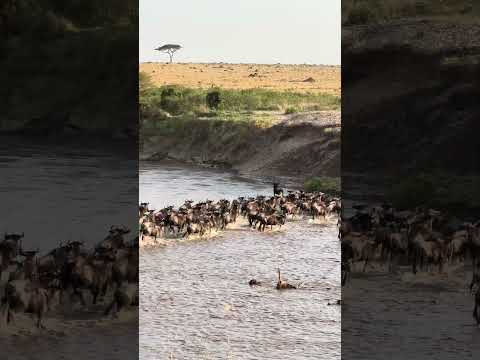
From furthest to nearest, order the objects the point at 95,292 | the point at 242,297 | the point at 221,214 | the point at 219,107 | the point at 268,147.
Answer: the point at 219,107, the point at 268,147, the point at 221,214, the point at 242,297, the point at 95,292

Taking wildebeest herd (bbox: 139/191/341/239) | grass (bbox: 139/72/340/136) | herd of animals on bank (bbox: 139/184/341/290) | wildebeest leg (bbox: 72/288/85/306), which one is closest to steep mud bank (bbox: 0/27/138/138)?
wildebeest leg (bbox: 72/288/85/306)

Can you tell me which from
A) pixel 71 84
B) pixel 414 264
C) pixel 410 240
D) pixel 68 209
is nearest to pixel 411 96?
pixel 410 240

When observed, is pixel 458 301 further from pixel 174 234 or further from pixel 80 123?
pixel 174 234

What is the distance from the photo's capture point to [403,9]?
10.0m

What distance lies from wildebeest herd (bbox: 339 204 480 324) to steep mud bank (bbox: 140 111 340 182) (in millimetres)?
34124

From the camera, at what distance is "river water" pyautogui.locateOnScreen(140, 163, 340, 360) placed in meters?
17.8

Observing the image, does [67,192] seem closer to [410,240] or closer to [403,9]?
[410,240]

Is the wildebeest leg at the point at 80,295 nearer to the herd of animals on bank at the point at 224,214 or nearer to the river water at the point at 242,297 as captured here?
the river water at the point at 242,297

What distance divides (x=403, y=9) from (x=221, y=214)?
18497 mm

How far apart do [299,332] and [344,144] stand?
9950 mm

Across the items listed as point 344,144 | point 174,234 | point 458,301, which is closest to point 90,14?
point 344,144

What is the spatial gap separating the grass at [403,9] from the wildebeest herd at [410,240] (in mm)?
2309

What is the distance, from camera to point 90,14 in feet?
34.5

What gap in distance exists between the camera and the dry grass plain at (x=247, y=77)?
278 feet
